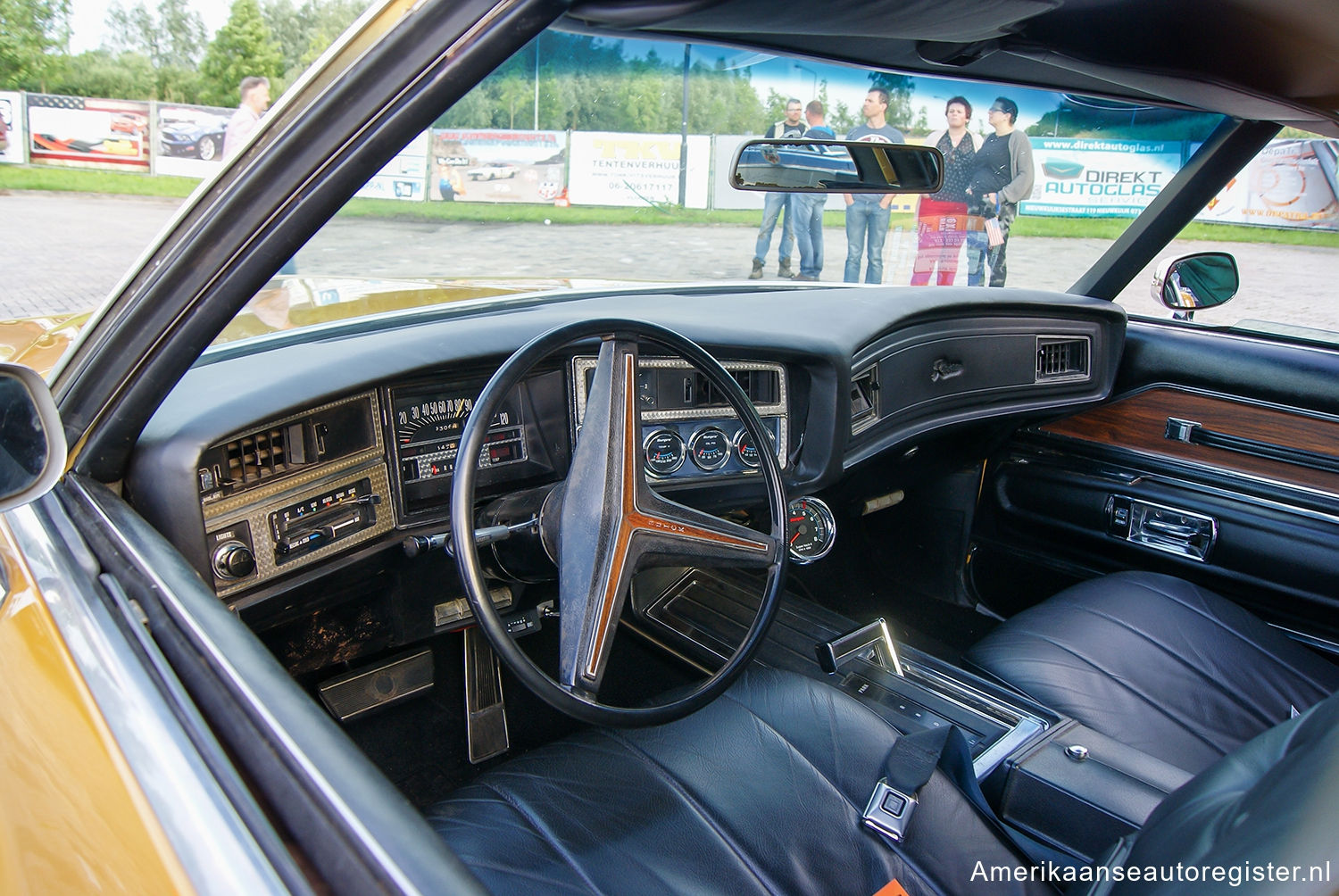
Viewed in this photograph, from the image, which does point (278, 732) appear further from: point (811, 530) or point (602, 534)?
point (811, 530)

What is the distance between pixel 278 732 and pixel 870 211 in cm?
264

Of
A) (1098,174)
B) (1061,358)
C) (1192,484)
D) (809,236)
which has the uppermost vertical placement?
(1098,174)

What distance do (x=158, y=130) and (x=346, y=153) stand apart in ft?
4.52

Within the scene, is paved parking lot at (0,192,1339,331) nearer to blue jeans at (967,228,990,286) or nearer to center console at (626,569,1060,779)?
blue jeans at (967,228,990,286)

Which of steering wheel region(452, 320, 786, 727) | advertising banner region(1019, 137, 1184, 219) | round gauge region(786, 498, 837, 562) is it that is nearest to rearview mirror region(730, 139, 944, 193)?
advertising banner region(1019, 137, 1184, 219)

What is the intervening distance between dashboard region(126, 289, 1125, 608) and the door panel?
7.1 inches

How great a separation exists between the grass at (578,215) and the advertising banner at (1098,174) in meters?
0.07

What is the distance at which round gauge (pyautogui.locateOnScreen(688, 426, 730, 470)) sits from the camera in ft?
7.66

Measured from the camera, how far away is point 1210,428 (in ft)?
9.07

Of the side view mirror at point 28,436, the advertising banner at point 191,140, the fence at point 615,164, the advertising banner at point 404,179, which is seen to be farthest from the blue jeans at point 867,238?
the side view mirror at point 28,436

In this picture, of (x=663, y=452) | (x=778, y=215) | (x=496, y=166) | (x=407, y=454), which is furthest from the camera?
(x=778, y=215)

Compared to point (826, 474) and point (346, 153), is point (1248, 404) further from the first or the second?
point (346, 153)

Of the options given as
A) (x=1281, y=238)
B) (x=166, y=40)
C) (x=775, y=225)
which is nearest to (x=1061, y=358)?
(x=1281, y=238)

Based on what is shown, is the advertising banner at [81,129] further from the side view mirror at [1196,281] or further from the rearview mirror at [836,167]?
the side view mirror at [1196,281]
